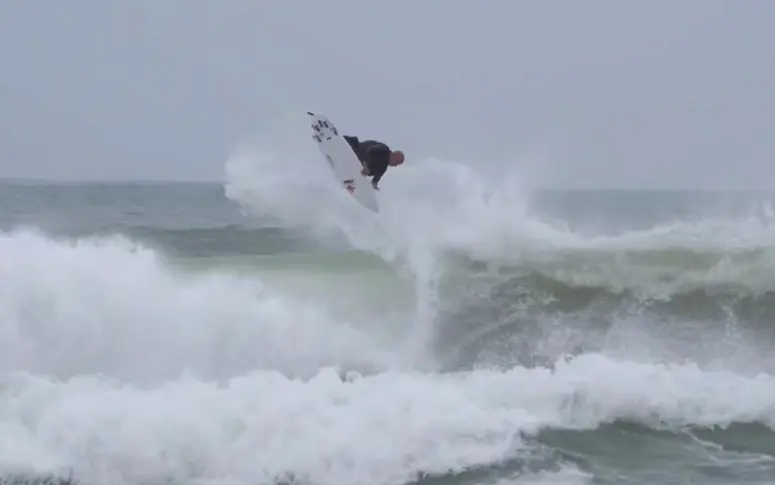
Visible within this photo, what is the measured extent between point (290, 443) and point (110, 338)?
12.7 ft

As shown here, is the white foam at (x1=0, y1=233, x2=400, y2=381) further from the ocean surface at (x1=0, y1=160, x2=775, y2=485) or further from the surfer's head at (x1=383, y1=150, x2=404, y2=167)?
the surfer's head at (x1=383, y1=150, x2=404, y2=167)

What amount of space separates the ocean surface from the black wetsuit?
230 cm

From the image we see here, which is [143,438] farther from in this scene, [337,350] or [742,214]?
[742,214]

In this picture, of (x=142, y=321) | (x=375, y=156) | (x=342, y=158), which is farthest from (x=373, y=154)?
(x=142, y=321)

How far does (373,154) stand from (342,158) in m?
1.24

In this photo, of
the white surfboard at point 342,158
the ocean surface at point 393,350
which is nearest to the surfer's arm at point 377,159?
the white surfboard at point 342,158

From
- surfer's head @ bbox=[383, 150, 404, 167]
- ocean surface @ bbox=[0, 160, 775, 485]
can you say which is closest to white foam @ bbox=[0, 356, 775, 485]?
ocean surface @ bbox=[0, 160, 775, 485]

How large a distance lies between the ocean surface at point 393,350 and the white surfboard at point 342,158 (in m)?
1.57

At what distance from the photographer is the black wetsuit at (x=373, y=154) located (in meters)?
13.0

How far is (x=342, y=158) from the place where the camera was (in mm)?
14211

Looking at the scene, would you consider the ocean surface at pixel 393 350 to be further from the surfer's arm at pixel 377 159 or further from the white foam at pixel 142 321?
the surfer's arm at pixel 377 159

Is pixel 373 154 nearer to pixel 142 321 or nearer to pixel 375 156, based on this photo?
pixel 375 156

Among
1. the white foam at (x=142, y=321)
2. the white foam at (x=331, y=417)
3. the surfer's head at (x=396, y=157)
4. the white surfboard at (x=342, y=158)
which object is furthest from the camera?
the white surfboard at (x=342, y=158)

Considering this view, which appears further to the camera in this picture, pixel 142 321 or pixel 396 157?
pixel 396 157
